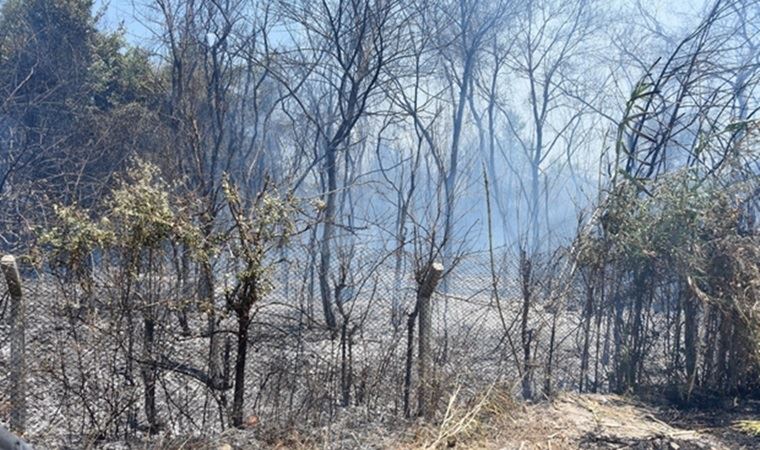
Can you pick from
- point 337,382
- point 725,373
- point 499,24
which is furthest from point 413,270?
point 499,24

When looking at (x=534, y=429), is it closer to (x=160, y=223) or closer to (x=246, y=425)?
(x=246, y=425)

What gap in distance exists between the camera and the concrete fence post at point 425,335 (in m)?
4.45

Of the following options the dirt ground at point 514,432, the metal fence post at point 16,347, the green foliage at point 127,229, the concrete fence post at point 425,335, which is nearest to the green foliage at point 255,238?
the green foliage at point 127,229

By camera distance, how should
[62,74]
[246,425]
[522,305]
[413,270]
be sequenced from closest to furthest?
[246,425] → [413,270] → [522,305] → [62,74]

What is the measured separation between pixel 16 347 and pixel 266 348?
1.71 metres

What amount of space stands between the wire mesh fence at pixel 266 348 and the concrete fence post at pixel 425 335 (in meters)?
0.08

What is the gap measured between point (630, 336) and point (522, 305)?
1.10 meters

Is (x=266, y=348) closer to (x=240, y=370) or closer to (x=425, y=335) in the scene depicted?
(x=240, y=370)

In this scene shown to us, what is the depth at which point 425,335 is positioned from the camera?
453 cm

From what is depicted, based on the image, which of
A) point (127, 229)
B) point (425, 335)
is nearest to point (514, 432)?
point (425, 335)

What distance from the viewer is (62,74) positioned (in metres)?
12.9

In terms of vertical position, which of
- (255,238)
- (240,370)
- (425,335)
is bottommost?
(240,370)

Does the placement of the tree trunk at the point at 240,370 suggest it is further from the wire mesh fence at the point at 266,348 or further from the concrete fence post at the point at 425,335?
the concrete fence post at the point at 425,335

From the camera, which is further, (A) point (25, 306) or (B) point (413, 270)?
(B) point (413, 270)
